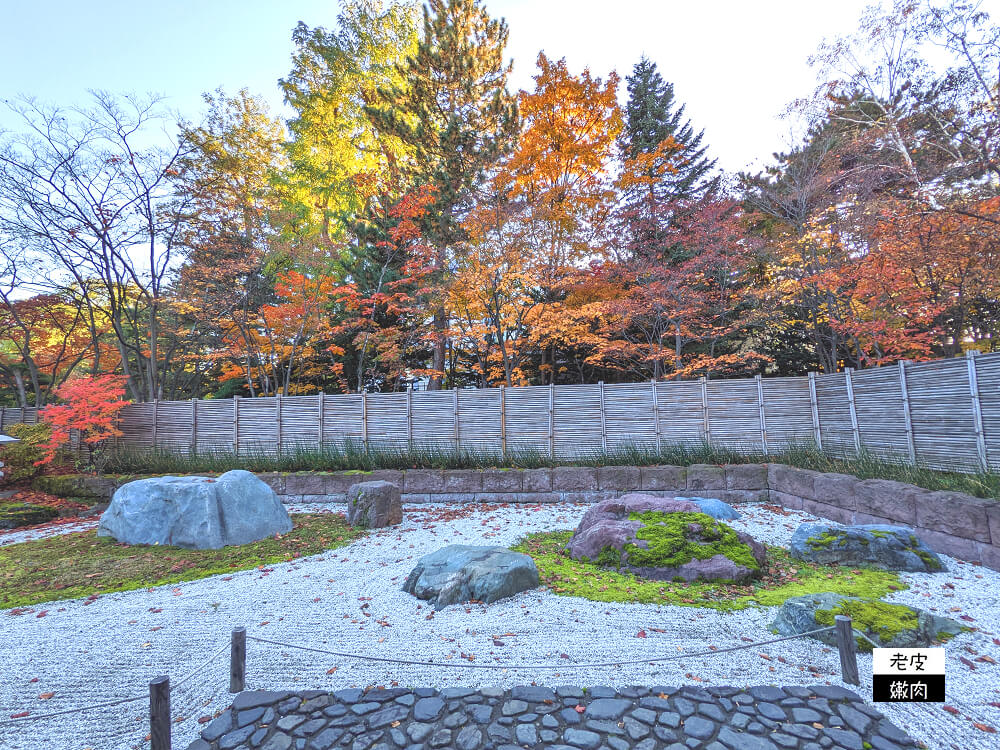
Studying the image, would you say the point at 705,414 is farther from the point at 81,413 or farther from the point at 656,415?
the point at 81,413

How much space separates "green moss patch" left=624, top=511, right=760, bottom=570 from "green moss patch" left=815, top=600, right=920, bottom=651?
113cm

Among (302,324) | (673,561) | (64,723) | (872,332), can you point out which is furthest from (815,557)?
(302,324)

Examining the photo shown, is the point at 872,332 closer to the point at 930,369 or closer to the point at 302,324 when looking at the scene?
the point at 930,369

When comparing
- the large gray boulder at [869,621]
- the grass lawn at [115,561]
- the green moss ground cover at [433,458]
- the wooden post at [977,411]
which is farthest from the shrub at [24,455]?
the wooden post at [977,411]

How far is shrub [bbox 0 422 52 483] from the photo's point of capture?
9609 millimetres

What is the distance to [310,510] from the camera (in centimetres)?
819

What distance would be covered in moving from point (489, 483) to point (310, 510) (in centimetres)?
352

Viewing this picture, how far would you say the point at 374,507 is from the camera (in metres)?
6.85

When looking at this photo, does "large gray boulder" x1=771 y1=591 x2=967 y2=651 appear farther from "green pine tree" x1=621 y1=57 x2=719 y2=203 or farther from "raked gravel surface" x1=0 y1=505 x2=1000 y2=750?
"green pine tree" x1=621 y1=57 x2=719 y2=203

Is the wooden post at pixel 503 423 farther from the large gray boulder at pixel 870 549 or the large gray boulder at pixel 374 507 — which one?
the large gray boulder at pixel 870 549

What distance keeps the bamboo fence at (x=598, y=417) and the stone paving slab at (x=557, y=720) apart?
6237 millimetres

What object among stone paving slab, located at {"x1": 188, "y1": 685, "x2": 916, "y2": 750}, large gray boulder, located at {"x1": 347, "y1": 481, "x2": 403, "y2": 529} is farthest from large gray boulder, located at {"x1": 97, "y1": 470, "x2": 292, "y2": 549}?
stone paving slab, located at {"x1": 188, "y1": 685, "x2": 916, "y2": 750}

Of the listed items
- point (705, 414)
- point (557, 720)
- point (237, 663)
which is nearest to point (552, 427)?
point (705, 414)

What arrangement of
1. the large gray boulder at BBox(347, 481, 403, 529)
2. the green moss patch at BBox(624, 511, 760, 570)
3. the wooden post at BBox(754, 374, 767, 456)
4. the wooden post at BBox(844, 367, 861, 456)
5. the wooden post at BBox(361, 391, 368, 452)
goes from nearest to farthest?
1. the green moss patch at BBox(624, 511, 760, 570)
2. the large gray boulder at BBox(347, 481, 403, 529)
3. the wooden post at BBox(844, 367, 861, 456)
4. the wooden post at BBox(754, 374, 767, 456)
5. the wooden post at BBox(361, 391, 368, 452)
